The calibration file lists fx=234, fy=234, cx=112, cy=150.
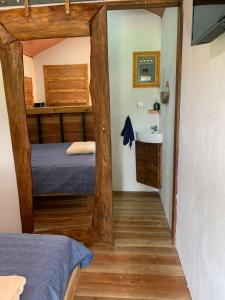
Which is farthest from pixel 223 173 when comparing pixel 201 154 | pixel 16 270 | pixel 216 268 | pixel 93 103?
pixel 93 103

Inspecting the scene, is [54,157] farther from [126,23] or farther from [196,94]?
[126,23]

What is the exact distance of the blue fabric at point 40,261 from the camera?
45.5 inches

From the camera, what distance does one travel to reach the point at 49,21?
2057 millimetres

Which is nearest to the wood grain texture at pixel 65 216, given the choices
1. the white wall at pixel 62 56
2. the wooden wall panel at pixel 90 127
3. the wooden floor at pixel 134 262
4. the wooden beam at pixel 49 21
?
the wooden floor at pixel 134 262

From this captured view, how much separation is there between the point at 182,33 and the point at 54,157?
66.7 inches

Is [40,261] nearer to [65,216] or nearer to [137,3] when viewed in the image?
[65,216]

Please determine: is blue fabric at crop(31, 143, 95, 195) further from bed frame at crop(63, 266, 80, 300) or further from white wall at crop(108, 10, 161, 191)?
white wall at crop(108, 10, 161, 191)

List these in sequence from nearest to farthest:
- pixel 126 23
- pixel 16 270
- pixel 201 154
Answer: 1. pixel 16 270
2. pixel 201 154
3. pixel 126 23

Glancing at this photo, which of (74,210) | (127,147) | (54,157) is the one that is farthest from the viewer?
(127,147)

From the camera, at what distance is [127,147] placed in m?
3.61

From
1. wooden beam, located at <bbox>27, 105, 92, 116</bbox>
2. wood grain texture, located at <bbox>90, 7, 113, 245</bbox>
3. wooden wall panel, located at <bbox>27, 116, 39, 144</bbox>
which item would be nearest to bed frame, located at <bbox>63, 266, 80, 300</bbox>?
A: wood grain texture, located at <bbox>90, 7, 113, 245</bbox>

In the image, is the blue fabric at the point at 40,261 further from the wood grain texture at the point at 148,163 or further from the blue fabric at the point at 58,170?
the wood grain texture at the point at 148,163

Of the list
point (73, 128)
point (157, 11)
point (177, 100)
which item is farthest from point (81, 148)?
point (157, 11)

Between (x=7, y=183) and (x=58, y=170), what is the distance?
54cm
